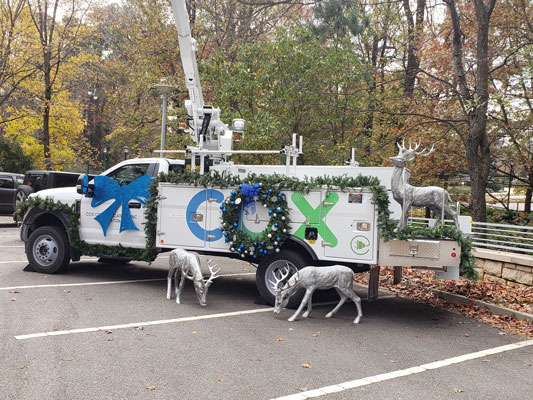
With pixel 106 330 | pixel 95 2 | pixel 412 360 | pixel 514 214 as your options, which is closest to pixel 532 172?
pixel 514 214

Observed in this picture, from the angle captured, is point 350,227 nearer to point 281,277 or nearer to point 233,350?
point 281,277

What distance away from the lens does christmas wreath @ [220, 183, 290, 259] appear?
25.7ft

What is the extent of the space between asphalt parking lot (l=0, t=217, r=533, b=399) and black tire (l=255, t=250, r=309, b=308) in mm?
285

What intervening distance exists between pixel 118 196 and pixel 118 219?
0.42m

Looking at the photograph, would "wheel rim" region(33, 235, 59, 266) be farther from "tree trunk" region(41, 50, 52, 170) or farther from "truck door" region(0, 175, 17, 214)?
"tree trunk" region(41, 50, 52, 170)

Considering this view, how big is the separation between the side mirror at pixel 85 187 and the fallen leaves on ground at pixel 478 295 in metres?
5.69

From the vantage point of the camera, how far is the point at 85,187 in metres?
9.45

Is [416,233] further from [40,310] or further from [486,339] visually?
[40,310]

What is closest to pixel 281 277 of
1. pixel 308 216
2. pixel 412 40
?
pixel 308 216

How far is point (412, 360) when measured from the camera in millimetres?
5793

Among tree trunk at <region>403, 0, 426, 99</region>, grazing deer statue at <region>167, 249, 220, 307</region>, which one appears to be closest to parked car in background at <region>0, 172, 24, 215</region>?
grazing deer statue at <region>167, 249, 220, 307</region>

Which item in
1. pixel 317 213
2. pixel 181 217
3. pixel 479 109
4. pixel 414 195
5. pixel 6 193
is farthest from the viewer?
pixel 6 193

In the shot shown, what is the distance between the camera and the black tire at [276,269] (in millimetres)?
7949

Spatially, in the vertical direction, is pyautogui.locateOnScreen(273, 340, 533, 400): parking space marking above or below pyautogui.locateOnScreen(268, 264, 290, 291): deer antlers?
below
